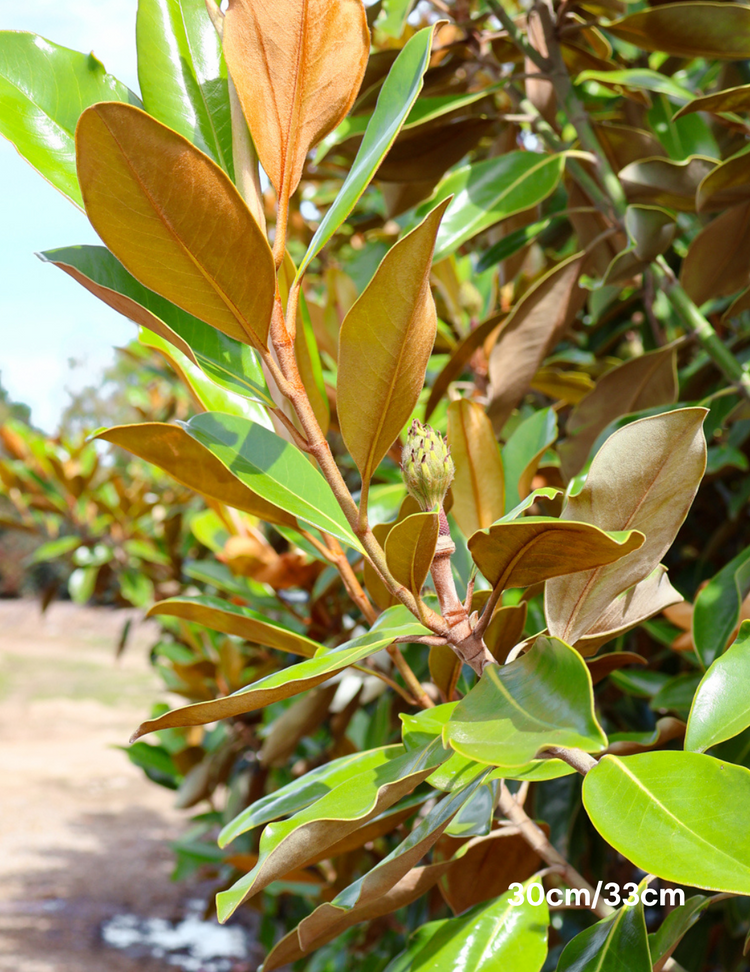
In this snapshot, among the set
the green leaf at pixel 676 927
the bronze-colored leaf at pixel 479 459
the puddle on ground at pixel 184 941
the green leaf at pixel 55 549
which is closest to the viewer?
the green leaf at pixel 676 927

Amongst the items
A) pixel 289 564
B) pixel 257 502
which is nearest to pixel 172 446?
pixel 257 502

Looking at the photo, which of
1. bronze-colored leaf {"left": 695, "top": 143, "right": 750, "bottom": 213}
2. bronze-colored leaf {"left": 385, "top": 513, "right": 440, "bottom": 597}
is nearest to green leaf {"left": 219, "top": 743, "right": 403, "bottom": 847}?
bronze-colored leaf {"left": 385, "top": 513, "right": 440, "bottom": 597}

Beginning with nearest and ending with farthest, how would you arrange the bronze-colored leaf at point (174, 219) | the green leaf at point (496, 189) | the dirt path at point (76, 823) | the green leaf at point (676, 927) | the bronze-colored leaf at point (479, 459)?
the bronze-colored leaf at point (174, 219), the green leaf at point (676, 927), the bronze-colored leaf at point (479, 459), the green leaf at point (496, 189), the dirt path at point (76, 823)

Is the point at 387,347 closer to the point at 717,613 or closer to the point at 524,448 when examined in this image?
the point at 524,448

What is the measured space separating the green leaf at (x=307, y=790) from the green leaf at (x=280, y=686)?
14cm

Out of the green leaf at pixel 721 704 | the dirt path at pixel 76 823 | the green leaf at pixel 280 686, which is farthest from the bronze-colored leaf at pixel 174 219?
the dirt path at pixel 76 823

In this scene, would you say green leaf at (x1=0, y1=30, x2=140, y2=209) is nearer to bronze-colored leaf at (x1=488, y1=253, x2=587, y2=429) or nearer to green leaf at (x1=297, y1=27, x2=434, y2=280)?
green leaf at (x1=297, y1=27, x2=434, y2=280)

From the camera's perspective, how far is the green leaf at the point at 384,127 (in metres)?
0.54

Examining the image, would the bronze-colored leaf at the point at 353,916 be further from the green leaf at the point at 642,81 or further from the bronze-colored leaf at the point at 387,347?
the green leaf at the point at 642,81

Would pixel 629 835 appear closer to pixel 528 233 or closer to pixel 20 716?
pixel 528 233

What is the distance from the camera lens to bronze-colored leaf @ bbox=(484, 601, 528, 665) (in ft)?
2.50

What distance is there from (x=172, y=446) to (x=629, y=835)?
453 mm

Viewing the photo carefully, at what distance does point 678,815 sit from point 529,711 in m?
0.13

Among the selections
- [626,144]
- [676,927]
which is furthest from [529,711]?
[626,144]
